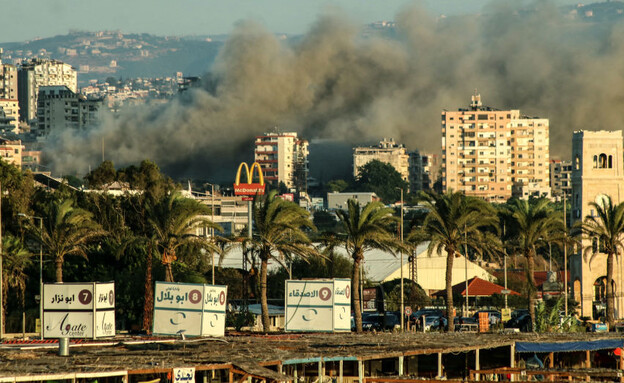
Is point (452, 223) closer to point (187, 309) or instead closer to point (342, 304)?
point (342, 304)

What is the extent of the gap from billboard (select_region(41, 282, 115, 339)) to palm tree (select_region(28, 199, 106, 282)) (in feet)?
56.5

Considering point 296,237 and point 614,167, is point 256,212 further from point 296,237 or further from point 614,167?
point 614,167

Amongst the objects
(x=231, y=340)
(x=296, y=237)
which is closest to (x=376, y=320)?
(x=296, y=237)

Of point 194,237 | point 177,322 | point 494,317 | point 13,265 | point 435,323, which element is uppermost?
point 194,237

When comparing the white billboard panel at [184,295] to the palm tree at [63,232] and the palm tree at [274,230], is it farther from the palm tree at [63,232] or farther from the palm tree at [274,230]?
the palm tree at [63,232]

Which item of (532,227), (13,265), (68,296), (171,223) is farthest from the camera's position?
(532,227)

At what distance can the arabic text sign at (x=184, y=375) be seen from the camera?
30.0m

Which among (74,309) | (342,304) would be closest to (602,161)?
(342,304)

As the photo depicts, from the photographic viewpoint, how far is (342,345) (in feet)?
123

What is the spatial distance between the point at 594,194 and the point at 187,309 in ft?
128

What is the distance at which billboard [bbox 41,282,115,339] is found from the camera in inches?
1518

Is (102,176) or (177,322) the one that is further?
(102,176)

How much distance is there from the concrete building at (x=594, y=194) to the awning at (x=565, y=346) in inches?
1039

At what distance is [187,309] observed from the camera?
39594 millimetres
